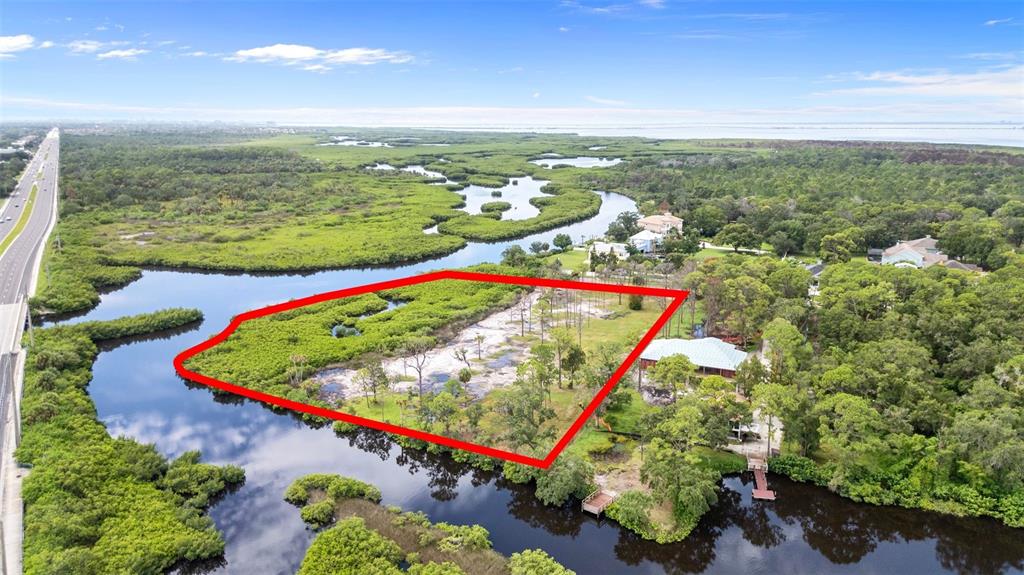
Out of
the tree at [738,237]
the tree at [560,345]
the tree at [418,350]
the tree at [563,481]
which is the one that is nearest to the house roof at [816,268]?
the tree at [738,237]

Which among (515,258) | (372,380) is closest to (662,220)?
(515,258)

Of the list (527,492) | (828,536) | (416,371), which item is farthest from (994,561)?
(416,371)

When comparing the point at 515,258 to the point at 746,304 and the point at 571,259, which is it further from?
the point at 746,304

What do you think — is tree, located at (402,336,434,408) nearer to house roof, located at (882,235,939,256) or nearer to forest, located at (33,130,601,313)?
forest, located at (33,130,601,313)

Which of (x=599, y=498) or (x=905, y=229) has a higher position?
(x=905, y=229)

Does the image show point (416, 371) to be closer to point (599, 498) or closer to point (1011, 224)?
point (599, 498)
